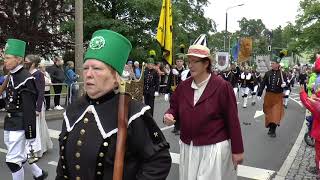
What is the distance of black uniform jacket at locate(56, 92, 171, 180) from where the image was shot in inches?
99.5

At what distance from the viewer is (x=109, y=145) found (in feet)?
8.29

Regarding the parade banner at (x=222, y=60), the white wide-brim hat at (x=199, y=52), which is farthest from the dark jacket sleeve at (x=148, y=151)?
the parade banner at (x=222, y=60)

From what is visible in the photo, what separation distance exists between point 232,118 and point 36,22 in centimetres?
1812

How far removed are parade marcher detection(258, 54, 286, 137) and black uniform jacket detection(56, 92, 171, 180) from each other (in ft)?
30.4

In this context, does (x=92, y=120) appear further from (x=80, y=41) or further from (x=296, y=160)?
(x=80, y=41)

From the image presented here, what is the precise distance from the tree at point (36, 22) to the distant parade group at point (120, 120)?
1207 cm

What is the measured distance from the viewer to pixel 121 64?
2.62 metres

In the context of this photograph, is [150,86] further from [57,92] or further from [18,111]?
[18,111]

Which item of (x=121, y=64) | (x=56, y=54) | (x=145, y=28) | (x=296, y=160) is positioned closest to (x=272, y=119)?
(x=296, y=160)

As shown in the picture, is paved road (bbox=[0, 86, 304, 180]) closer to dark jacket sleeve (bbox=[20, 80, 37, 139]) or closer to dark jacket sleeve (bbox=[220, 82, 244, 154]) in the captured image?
dark jacket sleeve (bbox=[20, 80, 37, 139])

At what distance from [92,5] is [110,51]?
A: 2565 centimetres

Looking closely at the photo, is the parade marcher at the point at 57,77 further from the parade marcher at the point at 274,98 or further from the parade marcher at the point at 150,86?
the parade marcher at the point at 274,98

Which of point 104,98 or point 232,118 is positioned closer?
point 104,98

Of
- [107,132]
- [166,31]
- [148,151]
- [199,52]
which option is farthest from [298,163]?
[107,132]
